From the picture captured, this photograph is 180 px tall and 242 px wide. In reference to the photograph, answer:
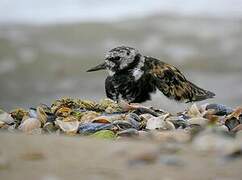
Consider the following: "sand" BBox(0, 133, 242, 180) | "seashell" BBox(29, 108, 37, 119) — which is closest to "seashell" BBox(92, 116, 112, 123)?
"seashell" BBox(29, 108, 37, 119)

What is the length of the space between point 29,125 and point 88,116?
14.7 inches

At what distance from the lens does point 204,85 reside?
984 cm

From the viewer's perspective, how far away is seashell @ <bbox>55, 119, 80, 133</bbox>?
427 centimetres

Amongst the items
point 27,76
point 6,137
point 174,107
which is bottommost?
point 27,76

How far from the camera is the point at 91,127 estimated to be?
4.28 metres

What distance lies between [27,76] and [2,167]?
25.4ft

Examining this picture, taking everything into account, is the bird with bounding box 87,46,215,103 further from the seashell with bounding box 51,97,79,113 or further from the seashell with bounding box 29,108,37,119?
the seashell with bounding box 29,108,37,119

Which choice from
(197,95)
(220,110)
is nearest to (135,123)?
(220,110)

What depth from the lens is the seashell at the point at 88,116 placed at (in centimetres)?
451

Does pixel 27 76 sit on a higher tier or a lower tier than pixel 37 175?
lower

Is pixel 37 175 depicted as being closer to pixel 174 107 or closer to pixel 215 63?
pixel 174 107

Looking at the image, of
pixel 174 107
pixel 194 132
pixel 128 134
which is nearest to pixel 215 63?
pixel 174 107

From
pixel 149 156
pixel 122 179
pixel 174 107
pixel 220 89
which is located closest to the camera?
pixel 122 179

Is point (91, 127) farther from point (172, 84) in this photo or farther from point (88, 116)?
point (172, 84)
